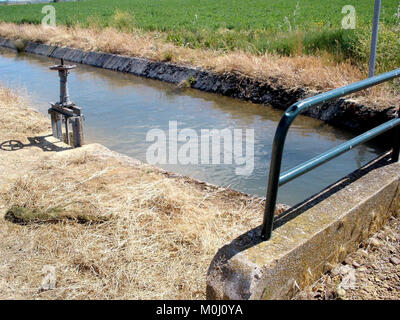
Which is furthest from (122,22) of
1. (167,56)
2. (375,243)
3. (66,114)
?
(375,243)

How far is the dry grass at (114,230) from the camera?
10.2 ft

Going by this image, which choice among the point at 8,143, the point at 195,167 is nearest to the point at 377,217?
the point at 195,167

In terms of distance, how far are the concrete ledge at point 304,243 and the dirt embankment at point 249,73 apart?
16.6 ft

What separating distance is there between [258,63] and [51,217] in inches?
329

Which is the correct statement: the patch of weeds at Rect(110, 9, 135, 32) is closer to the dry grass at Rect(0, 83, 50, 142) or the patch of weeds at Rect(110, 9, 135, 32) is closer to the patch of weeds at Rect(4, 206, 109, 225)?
the dry grass at Rect(0, 83, 50, 142)

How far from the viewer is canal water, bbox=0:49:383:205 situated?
6227 millimetres

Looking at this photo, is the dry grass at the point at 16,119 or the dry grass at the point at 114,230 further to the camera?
the dry grass at the point at 16,119

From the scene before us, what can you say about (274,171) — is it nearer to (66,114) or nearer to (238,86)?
(66,114)

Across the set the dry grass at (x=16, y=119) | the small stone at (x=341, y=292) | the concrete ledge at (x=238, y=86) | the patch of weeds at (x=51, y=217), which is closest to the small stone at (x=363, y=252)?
the small stone at (x=341, y=292)

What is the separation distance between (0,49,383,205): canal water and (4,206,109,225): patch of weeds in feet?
7.86

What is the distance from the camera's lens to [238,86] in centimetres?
1119

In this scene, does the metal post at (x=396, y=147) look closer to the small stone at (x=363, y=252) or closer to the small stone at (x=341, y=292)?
the small stone at (x=363, y=252)
